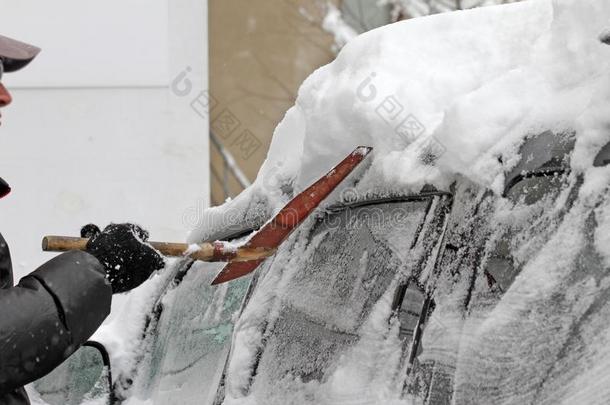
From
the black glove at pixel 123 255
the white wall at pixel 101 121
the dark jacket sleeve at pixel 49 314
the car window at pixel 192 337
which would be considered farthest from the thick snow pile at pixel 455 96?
the white wall at pixel 101 121

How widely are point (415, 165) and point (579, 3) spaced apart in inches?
17.3

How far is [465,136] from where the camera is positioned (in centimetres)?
162

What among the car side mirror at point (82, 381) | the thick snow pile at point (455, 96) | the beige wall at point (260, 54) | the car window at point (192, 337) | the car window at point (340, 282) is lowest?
the beige wall at point (260, 54)

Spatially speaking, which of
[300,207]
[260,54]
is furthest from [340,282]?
[260,54]

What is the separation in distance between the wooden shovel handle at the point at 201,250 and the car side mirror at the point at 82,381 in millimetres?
808

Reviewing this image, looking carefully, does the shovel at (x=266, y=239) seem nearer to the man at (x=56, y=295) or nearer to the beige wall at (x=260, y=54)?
the man at (x=56, y=295)

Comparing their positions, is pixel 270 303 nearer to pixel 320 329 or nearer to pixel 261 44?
pixel 320 329

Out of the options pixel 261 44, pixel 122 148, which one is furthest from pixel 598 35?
pixel 261 44

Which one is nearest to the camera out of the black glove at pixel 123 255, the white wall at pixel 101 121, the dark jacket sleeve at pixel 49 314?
the dark jacket sleeve at pixel 49 314

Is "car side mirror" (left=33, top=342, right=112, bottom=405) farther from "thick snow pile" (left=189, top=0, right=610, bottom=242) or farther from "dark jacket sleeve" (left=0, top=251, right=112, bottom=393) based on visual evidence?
"dark jacket sleeve" (left=0, top=251, right=112, bottom=393)

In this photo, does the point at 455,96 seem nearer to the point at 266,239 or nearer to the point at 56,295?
the point at 266,239

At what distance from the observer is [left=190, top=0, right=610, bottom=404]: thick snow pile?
4.71ft

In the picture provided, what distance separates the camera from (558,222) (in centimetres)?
146

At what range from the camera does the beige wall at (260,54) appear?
33.0 feet
